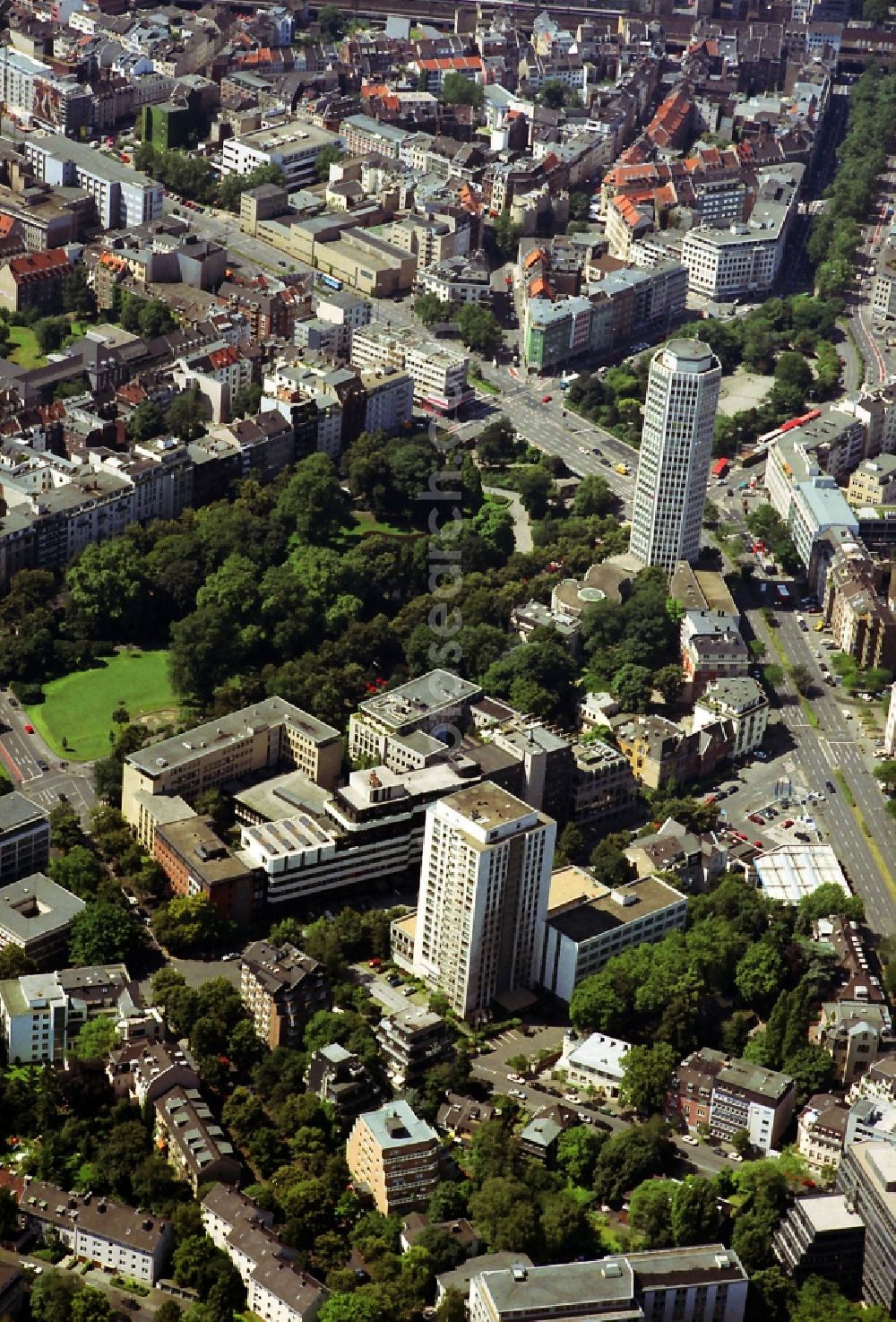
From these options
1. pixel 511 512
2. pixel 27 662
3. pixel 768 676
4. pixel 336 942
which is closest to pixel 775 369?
pixel 511 512

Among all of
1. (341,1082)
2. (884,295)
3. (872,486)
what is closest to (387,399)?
(872,486)

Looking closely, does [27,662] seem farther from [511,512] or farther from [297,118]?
[297,118]

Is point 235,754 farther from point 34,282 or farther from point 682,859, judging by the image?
point 34,282

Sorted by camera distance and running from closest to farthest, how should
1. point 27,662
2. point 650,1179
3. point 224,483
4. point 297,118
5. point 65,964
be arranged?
point 650,1179 → point 65,964 → point 27,662 → point 224,483 → point 297,118

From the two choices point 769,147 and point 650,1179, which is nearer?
point 650,1179

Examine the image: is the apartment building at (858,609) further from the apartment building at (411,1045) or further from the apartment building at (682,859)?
the apartment building at (411,1045)

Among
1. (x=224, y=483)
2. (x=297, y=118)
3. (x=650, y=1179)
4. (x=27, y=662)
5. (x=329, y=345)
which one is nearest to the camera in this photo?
(x=650, y=1179)
